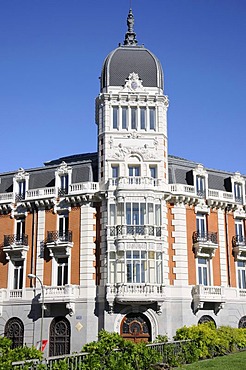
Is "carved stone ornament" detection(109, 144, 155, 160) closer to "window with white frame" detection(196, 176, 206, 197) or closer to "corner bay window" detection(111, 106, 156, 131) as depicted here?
"corner bay window" detection(111, 106, 156, 131)

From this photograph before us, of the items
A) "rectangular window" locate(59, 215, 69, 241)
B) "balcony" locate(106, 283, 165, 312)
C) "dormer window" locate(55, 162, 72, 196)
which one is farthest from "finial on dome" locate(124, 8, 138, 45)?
"balcony" locate(106, 283, 165, 312)

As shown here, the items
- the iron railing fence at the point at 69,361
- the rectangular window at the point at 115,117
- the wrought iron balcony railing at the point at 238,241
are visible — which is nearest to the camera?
the iron railing fence at the point at 69,361

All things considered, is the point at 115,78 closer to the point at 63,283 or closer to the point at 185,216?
the point at 185,216

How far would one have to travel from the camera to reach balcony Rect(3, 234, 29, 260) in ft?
141

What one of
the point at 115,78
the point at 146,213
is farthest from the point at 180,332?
the point at 115,78

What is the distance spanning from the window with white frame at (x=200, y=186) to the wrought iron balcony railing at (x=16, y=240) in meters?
14.6

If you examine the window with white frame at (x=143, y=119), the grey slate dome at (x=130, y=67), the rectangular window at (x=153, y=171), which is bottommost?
the rectangular window at (x=153, y=171)

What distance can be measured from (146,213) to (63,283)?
334 inches

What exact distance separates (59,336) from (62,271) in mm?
4905

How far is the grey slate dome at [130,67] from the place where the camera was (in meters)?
44.3

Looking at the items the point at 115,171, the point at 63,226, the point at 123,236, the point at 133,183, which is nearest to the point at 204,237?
the point at 123,236

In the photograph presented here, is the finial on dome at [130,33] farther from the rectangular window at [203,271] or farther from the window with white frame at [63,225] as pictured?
the rectangular window at [203,271]

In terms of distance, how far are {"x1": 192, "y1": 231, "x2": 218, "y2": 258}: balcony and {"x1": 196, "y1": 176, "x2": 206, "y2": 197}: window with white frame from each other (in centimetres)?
334

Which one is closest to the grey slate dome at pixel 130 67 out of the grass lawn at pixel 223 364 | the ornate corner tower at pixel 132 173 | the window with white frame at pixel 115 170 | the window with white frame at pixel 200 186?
the ornate corner tower at pixel 132 173
